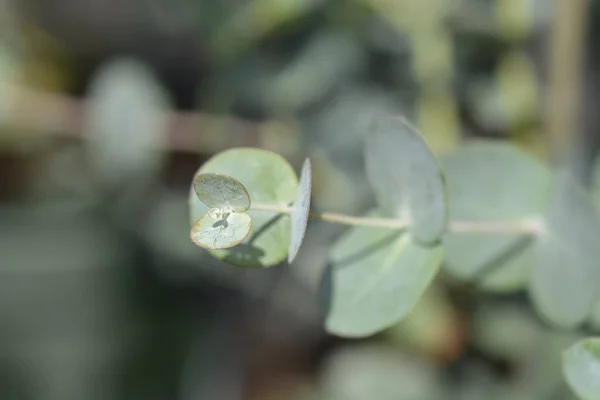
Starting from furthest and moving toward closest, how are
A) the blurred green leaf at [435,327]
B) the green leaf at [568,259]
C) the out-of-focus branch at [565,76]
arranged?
the blurred green leaf at [435,327] → the out-of-focus branch at [565,76] → the green leaf at [568,259]

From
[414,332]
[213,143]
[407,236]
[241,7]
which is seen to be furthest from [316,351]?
[407,236]

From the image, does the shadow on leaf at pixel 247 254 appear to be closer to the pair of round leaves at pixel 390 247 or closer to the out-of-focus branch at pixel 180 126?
the pair of round leaves at pixel 390 247

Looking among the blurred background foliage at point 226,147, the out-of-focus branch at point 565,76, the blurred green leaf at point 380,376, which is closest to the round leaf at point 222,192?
the blurred background foliage at point 226,147

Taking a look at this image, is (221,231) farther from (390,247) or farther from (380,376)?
(380,376)

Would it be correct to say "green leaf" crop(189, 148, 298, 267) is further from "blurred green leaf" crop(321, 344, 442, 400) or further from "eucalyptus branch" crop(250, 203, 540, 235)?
"blurred green leaf" crop(321, 344, 442, 400)

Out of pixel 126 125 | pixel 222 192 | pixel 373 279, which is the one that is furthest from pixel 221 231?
pixel 126 125

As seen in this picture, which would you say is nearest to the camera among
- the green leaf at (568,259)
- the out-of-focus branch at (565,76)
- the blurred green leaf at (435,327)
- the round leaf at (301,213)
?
the round leaf at (301,213)

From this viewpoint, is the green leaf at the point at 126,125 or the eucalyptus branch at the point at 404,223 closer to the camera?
the eucalyptus branch at the point at 404,223
